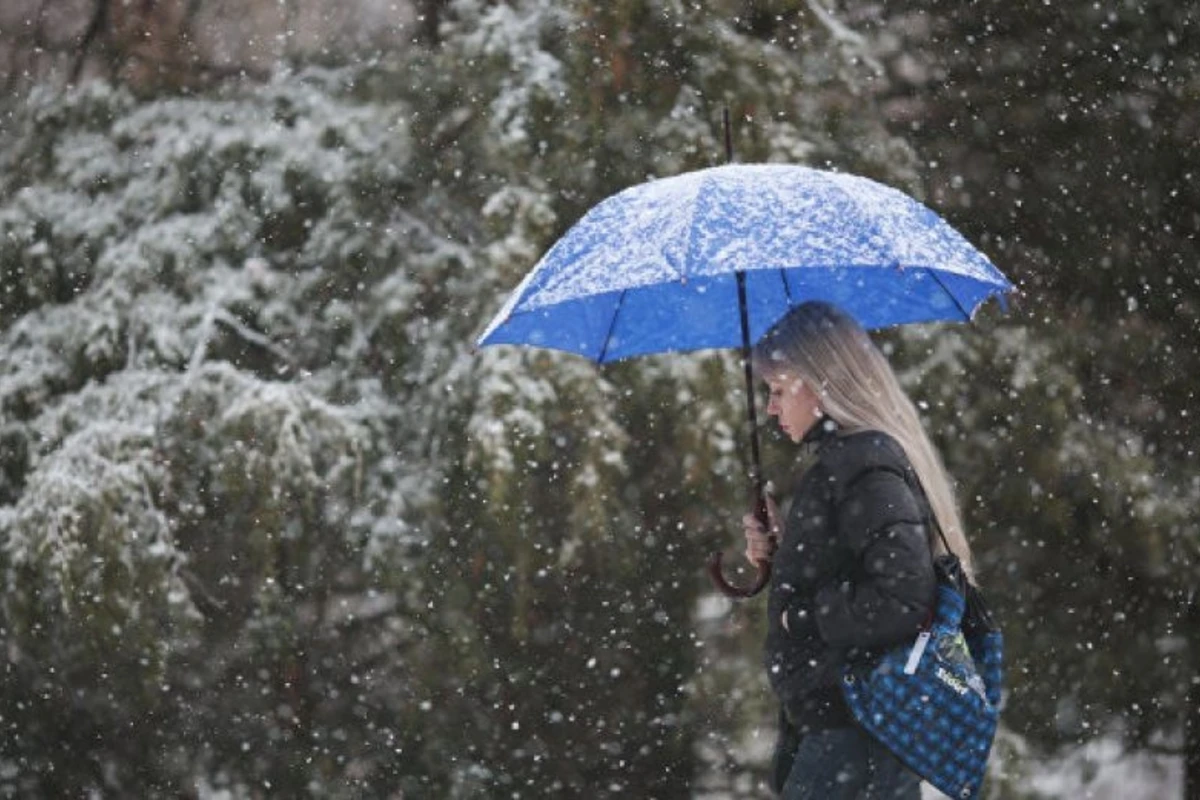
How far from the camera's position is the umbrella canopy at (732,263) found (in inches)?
122

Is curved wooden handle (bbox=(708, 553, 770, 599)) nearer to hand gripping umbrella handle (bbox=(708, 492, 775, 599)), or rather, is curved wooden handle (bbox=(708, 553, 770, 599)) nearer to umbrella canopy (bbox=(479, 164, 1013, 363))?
hand gripping umbrella handle (bbox=(708, 492, 775, 599))

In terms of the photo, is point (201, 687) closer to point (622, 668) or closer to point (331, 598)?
point (331, 598)

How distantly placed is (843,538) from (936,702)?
0.36 metres

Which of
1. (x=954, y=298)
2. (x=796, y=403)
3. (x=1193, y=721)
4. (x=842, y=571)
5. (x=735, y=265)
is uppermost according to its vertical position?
(x=735, y=265)

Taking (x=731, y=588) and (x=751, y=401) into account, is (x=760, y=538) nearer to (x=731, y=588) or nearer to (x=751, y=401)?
(x=731, y=588)

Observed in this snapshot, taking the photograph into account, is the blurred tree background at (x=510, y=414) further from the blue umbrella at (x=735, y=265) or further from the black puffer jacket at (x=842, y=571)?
the black puffer jacket at (x=842, y=571)

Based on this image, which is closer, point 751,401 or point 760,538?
point 760,538

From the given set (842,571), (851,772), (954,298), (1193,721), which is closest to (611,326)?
(954,298)

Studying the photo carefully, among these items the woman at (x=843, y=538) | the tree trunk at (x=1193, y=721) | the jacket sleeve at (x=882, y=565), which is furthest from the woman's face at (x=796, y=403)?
the tree trunk at (x=1193, y=721)

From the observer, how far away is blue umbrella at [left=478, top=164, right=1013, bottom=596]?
3.09 meters

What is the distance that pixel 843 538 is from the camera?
2941 mm

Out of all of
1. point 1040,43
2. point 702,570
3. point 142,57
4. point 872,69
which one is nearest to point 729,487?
point 702,570

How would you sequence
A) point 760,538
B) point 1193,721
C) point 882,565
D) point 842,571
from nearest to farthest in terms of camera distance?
point 882,565, point 842,571, point 760,538, point 1193,721

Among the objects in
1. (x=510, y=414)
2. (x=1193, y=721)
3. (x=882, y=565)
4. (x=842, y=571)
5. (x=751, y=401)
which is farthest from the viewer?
(x=1193, y=721)
